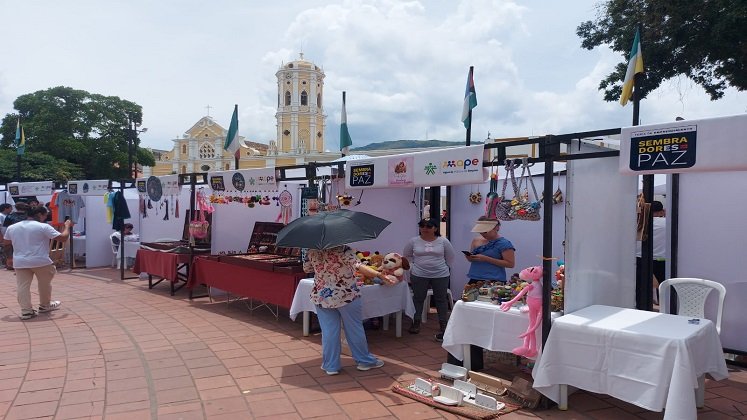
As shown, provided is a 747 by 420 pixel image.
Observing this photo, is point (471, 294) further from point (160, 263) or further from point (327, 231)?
point (160, 263)

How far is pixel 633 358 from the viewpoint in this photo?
321cm

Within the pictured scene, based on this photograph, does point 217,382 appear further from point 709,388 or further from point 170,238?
point 170,238

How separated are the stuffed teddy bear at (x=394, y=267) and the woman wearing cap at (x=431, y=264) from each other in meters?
0.16

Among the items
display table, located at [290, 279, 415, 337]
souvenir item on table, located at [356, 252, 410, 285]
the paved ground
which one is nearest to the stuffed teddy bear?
souvenir item on table, located at [356, 252, 410, 285]

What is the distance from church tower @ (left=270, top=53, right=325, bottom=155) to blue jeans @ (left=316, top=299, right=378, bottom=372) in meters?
55.6

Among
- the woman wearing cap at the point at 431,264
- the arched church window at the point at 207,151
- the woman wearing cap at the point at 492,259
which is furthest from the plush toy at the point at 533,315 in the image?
the arched church window at the point at 207,151

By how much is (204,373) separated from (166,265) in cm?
425

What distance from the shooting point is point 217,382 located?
4234 millimetres

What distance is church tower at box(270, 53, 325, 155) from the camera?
195 ft

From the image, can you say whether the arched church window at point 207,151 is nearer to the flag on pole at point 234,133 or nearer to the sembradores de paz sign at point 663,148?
the flag on pole at point 234,133

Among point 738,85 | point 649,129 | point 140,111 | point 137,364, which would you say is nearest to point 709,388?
point 649,129

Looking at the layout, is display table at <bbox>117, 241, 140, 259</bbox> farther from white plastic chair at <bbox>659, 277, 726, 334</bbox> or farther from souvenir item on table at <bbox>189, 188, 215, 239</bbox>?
white plastic chair at <bbox>659, 277, 726, 334</bbox>

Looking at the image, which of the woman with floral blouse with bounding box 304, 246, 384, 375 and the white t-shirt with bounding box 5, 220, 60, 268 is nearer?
the woman with floral blouse with bounding box 304, 246, 384, 375

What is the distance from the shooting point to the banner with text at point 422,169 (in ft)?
14.5
